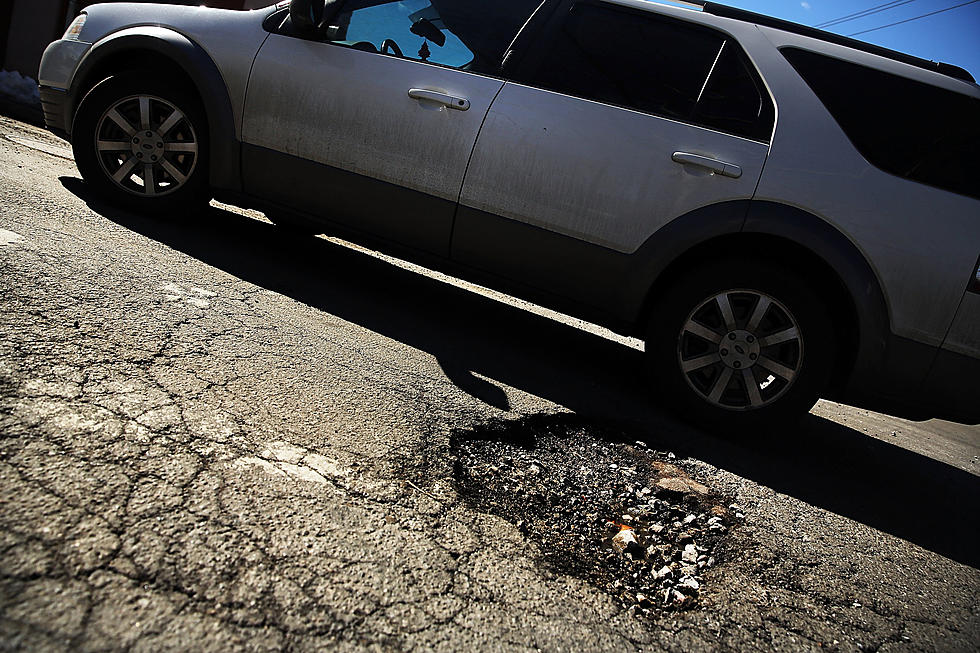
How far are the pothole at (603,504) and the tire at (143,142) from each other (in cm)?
258

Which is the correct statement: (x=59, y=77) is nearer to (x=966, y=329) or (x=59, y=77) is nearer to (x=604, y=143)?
(x=604, y=143)

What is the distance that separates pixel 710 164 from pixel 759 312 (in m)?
0.70

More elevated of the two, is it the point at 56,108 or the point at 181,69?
the point at 181,69

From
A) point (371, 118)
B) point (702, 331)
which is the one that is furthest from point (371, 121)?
point (702, 331)

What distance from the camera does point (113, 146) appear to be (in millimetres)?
4066

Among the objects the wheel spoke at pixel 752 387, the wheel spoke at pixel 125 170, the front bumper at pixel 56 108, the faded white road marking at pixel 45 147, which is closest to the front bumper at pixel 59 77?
the front bumper at pixel 56 108

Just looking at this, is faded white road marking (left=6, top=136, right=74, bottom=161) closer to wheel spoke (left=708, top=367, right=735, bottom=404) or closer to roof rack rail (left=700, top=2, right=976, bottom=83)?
roof rack rail (left=700, top=2, right=976, bottom=83)

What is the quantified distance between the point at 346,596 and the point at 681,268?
232 cm

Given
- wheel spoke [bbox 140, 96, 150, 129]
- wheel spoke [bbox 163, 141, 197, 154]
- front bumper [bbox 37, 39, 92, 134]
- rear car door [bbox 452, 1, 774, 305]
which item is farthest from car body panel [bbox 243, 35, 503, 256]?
front bumper [bbox 37, 39, 92, 134]

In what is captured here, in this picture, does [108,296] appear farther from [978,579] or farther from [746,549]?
[978,579]

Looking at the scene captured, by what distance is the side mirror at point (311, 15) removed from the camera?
3.64 metres

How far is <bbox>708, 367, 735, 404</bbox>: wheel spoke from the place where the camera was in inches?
124

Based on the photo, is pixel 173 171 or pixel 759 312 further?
pixel 173 171

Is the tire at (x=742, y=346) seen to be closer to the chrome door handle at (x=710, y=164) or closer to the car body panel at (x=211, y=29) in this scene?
the chrome door handle at (x=710, y=164)
